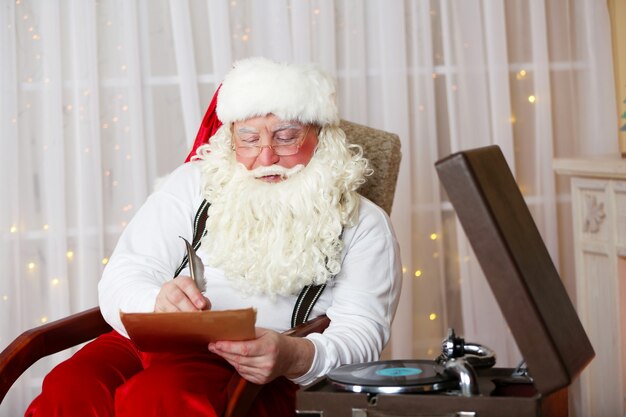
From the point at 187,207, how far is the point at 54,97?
1025 millimetres

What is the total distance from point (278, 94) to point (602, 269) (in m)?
1.25

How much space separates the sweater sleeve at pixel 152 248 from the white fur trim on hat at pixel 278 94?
223 millimetres

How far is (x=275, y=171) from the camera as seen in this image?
227 centimetres

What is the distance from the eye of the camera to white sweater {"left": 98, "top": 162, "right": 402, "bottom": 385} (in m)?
2.13

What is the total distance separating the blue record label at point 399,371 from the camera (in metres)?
1.54

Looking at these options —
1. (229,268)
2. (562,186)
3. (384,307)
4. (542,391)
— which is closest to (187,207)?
(229,268)

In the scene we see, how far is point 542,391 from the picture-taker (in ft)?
4.59

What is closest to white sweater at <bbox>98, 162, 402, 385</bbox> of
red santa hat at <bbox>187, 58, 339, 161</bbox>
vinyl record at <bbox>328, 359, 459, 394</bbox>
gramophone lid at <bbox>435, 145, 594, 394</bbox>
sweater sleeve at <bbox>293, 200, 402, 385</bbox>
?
sweater sleeve at <bbox>293, 200, 402, 385</bbox>

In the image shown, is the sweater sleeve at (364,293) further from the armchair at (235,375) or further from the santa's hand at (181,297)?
the santa's hand at (181,297)

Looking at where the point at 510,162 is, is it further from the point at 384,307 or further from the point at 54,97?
the point at 54,97

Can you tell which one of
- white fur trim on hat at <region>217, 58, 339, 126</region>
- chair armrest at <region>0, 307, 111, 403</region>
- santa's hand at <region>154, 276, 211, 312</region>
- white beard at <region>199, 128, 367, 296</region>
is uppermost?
white fur trim on hat at <region>217, 58, 339, 126</region>

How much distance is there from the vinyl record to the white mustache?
755mm

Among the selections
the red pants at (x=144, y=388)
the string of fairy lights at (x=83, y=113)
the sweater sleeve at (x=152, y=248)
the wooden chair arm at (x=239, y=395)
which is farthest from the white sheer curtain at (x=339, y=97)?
the wooden chair arm at (x=239, y=395)

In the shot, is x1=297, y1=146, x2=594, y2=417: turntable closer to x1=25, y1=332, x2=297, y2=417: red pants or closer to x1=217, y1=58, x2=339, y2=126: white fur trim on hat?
x1=25, y1=332, x2=297, y2=417: red pants
